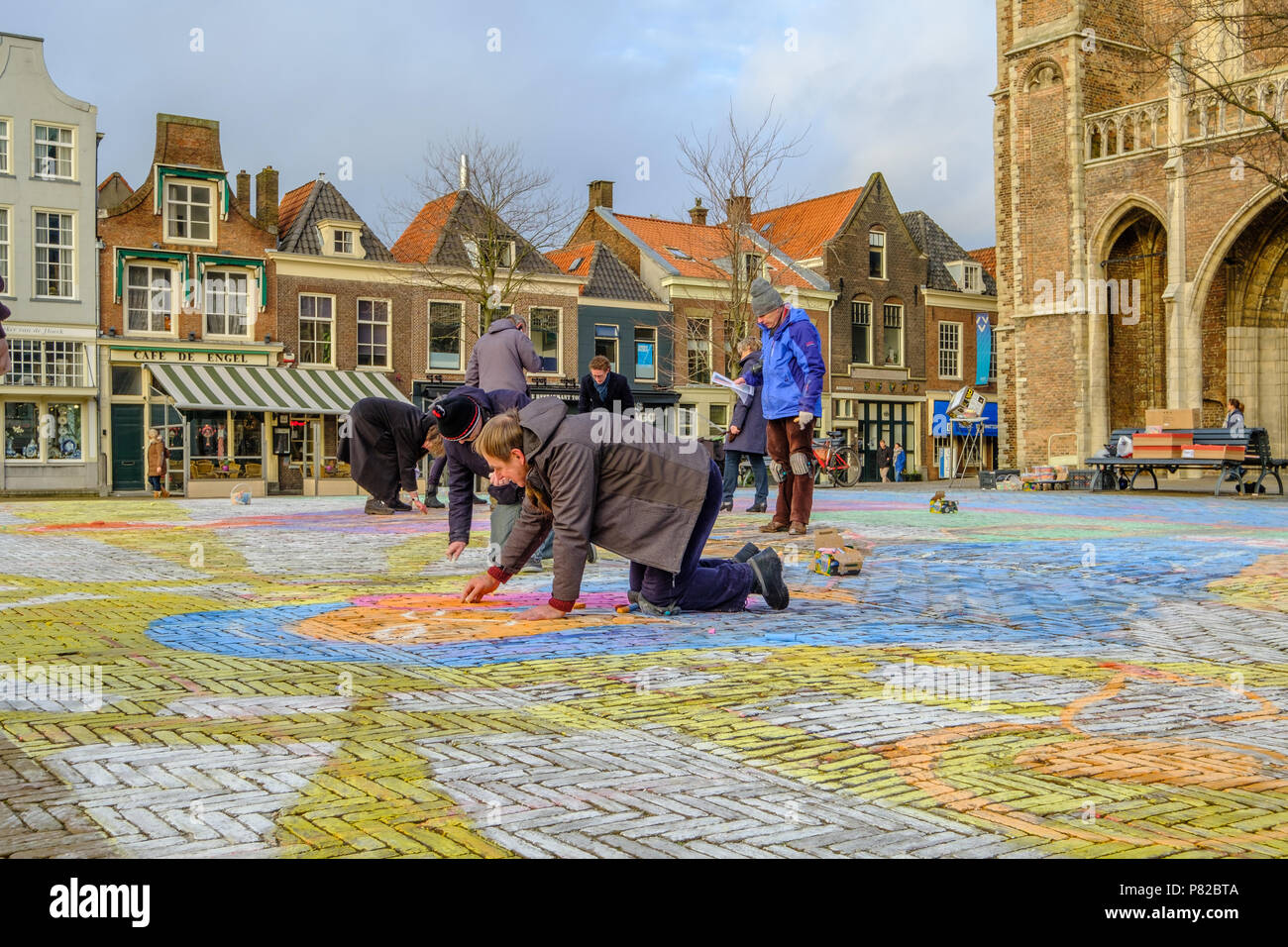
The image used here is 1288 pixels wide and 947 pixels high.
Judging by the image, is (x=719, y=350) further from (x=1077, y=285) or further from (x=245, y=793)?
(x=245, y=793)

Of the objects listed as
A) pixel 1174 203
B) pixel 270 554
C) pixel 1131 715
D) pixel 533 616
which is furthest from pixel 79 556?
pixel 1174 203

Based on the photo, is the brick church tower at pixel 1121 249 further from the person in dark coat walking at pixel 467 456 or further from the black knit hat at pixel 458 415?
the black knit hat at pixel 458 415

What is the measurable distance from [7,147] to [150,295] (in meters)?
4.90

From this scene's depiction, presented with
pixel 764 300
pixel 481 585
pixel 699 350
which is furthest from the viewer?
pixel 699 350

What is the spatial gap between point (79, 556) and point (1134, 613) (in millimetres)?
7751

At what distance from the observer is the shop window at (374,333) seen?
3384 cm

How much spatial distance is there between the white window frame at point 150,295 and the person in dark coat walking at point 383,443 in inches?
939

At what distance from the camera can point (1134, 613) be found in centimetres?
630

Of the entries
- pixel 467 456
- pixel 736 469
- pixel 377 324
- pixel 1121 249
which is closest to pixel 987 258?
pixel 1121 249

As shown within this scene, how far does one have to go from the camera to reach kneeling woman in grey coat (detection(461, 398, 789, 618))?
5.13m

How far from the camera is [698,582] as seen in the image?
584cm

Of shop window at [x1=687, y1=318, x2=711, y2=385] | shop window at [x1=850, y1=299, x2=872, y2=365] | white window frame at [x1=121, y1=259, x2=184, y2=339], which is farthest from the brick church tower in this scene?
white window frame at [x1=121, y1=259, x2=184, y2=339]

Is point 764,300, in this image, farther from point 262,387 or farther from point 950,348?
point 950,348

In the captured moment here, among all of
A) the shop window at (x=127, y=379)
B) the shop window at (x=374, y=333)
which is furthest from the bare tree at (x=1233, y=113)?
the shop window at (x=127, y=379)
